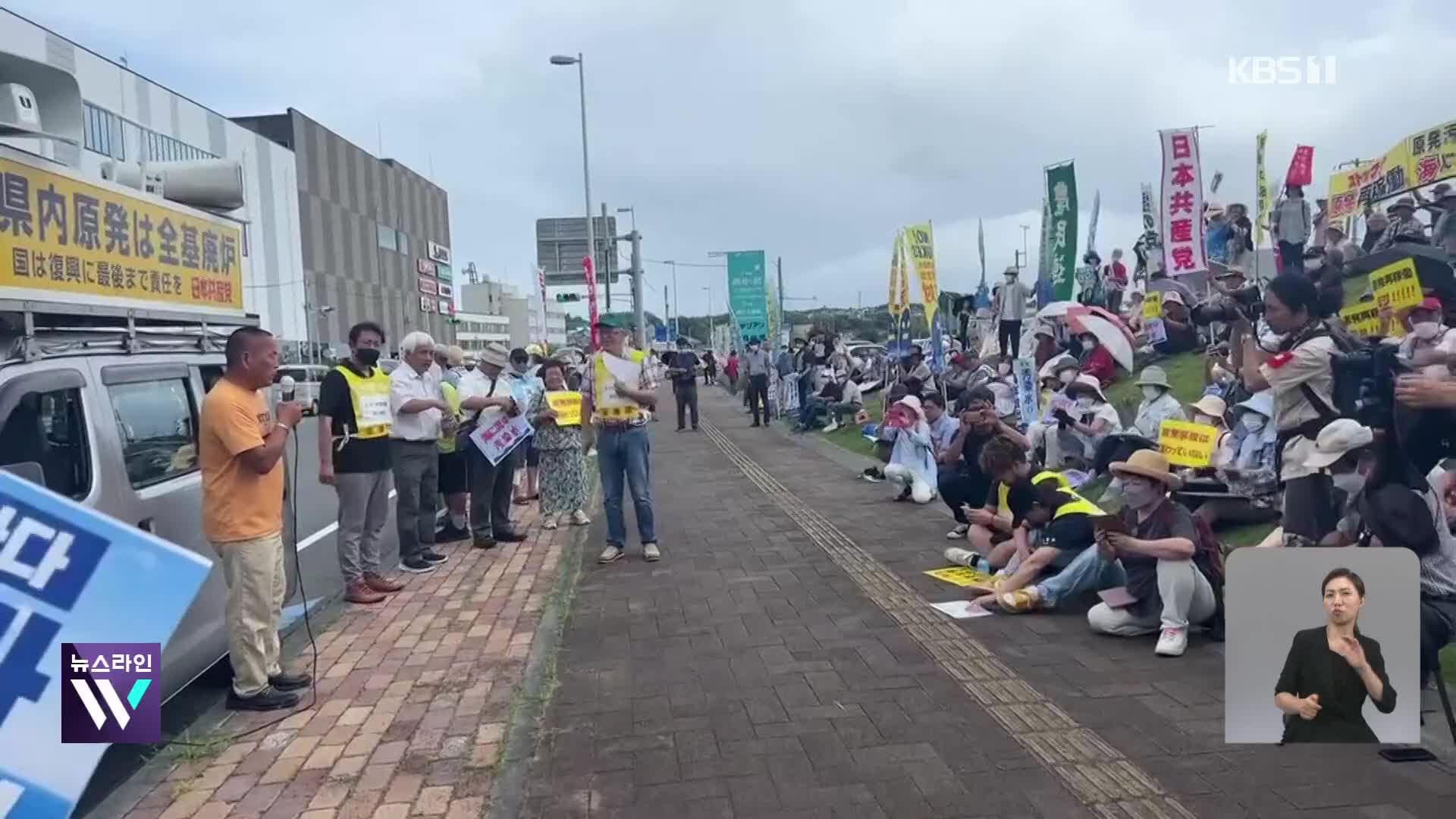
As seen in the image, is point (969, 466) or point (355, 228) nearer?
point (969, 466)

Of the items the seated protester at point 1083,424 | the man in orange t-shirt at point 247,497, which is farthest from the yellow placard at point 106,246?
the seated protester at point 1083,424

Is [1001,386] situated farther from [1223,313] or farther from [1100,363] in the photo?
[1223,313]

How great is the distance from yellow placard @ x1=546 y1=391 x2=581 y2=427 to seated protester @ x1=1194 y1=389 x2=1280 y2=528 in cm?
528

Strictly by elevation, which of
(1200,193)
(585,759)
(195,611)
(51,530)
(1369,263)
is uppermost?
(1200,193)

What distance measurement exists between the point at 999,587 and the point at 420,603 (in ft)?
12.3

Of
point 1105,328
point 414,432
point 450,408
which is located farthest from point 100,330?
point 1105,328

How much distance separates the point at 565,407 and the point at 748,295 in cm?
1658

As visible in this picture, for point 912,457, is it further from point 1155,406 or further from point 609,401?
point 609,401

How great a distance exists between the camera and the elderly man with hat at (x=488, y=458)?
848 cm

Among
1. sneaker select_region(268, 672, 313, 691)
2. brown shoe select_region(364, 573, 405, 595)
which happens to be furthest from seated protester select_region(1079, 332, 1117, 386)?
sneaker select_region(268, 672, 313, 691)

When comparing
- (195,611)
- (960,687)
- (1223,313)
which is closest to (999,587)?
(960,687)

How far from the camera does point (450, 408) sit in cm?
785

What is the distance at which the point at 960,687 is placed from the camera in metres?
4.74

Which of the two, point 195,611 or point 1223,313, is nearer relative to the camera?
point 195,611
